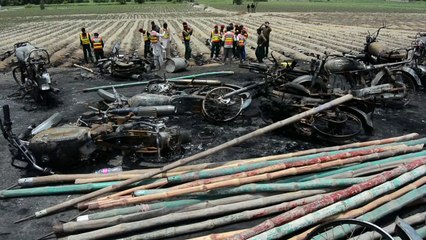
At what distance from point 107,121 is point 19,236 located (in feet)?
12.3

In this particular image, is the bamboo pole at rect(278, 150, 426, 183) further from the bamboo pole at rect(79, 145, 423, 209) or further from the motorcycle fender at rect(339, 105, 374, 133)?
the motorcycle fender at rect(339, 105, 374, 133)

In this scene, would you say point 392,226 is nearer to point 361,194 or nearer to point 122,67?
point 361,194

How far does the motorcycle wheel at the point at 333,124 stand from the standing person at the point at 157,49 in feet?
33.4

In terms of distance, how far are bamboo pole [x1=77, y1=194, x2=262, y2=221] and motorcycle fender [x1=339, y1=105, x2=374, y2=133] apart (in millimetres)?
4390

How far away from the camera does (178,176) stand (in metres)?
6.37

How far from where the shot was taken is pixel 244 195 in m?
5.96

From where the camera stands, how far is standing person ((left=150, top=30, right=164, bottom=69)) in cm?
1706

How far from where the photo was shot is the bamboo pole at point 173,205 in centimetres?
557

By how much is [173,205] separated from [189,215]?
38cm

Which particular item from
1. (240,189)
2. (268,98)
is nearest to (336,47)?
(268,98)

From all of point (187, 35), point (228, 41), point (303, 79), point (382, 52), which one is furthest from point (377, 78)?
point (187, 35)

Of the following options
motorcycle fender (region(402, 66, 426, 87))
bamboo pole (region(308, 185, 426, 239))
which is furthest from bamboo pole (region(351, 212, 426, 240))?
motorcycle fender (region(402, 66, 426, 87))

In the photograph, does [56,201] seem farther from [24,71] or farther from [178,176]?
[24,71]

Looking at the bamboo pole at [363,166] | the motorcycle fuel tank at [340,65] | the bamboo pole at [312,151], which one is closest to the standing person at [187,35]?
the motorcycle fuel tank at [340,65]
